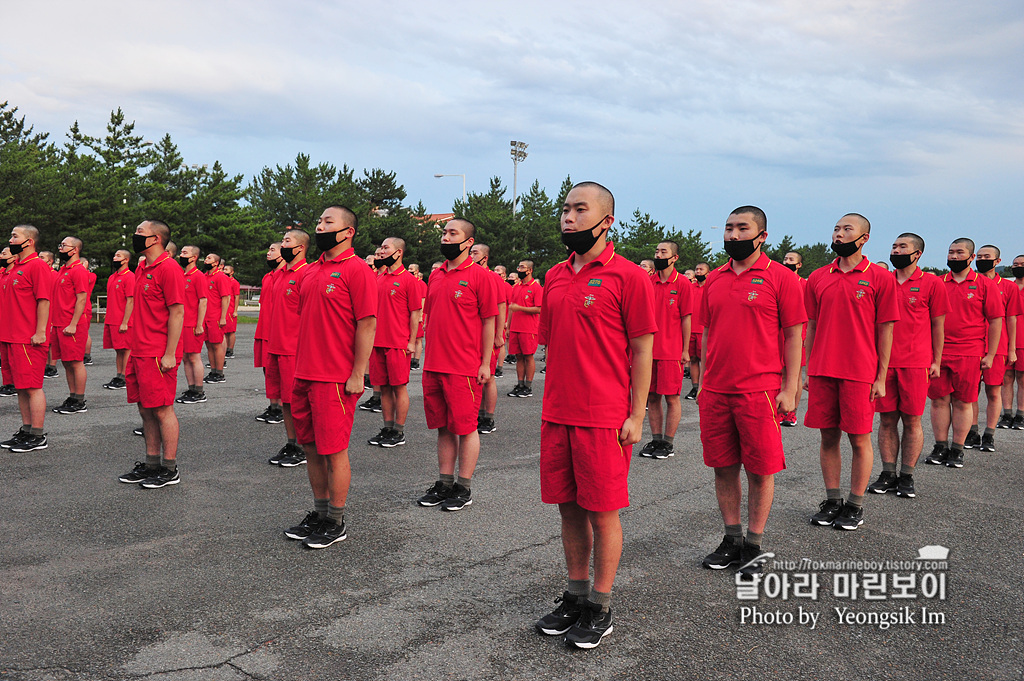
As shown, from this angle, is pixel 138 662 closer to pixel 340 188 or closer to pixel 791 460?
pixel 791 460

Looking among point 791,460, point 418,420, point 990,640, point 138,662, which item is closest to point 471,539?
point 138,662

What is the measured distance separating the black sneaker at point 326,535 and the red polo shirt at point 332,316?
3.23 feet

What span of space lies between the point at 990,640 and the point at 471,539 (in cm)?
303

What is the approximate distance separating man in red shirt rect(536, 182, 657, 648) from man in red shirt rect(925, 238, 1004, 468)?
565 cm

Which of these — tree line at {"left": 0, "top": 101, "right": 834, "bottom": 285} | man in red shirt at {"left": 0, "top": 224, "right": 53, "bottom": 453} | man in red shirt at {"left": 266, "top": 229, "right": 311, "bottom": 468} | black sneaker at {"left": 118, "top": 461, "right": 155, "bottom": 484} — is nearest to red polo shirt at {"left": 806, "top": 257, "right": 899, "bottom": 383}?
man in red shirt at {"left": 266, "top": 229, "right": 311, "bottom": 468}

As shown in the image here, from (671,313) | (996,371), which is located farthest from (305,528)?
(996,371)

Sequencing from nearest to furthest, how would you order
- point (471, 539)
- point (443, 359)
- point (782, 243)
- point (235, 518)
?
point (471, 539), point (235, 518), point (443, 359), point (782, 243)

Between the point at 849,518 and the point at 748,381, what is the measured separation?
1.73 meters

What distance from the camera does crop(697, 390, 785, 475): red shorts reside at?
4602mm

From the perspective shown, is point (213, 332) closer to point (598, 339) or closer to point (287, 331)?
point (287, 331)

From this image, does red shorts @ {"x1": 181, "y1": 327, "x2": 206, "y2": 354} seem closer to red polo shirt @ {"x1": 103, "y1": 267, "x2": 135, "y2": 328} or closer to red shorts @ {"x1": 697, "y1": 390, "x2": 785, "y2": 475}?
red polo shirt @ {"x1": 103, "y1": 267, "x2": 135, "y2": 328}

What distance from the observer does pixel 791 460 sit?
773 centimetres

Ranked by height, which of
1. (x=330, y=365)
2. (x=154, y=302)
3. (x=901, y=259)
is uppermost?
(x=901, y=259)

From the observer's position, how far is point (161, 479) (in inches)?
248
